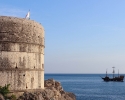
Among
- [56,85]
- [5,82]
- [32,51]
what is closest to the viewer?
[5,82]

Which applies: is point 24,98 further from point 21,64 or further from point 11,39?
point 11,39

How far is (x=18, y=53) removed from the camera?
20.7m

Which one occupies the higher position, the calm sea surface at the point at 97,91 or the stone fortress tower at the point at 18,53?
the stone fortress tower at the point at 18,53

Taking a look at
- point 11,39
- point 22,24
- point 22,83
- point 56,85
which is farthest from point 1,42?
point 56,85

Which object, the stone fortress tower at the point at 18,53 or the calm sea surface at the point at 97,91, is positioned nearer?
the stone fortress tower at the point at 18,53

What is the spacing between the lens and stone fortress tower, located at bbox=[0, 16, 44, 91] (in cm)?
2031

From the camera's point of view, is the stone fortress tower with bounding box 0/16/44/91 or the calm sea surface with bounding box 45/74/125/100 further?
the calm sea surface with bounding box 45/74/125/100

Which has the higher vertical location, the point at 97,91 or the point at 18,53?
the point at 18,53

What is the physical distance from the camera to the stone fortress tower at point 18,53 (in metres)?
20.3

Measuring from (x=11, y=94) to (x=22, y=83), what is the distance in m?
1.26

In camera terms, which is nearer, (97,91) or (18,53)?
(18,53)

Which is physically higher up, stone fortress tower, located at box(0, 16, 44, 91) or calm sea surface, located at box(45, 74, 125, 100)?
stone fortress tower, located at box(0, 16, 44, 91)

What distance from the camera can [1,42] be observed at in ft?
66.7

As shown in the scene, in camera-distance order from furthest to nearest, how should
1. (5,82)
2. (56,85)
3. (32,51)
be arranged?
1. (56,85)
2. (32,51)
3. (5,82)
